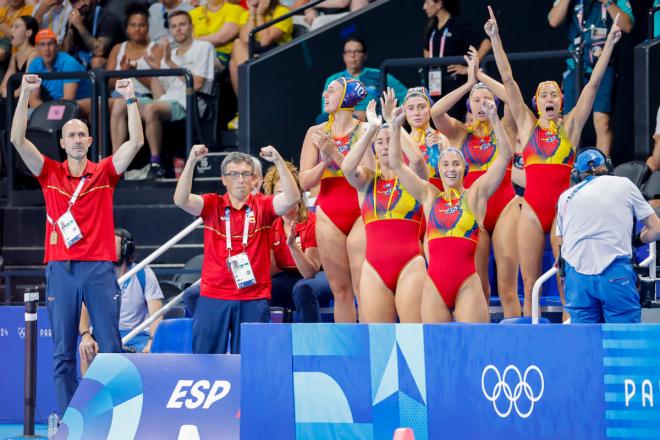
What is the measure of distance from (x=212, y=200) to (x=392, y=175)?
3.76ft

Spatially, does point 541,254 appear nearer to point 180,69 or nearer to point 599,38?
point 599,38

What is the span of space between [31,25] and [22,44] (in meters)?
0.22

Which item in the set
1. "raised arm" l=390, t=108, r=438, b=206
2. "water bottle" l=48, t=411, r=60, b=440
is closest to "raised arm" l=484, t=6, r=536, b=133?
"raised arm" l=390, t=108, r=438, b=206

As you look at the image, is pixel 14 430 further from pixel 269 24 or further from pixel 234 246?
pixel 269 24

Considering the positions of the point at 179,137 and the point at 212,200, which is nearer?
the point at 212,200

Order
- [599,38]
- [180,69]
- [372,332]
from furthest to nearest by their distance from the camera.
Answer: [180,69]
[599,38]
[372,332]

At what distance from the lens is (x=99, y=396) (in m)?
6.58

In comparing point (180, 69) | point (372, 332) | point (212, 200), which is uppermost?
point (180, 69)

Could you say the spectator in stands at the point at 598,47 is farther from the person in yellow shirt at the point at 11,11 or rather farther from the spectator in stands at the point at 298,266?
the person in yellow shirt at the point at 11,11

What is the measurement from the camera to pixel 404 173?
22.7 feet

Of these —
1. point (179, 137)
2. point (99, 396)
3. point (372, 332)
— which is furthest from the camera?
point (179, 137)

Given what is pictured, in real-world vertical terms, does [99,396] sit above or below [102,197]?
below

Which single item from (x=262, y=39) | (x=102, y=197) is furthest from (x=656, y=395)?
(x=262, y=39)

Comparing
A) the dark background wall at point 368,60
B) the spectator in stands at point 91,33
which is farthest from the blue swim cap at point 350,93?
the spectator in stands at point 91,33
